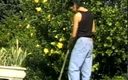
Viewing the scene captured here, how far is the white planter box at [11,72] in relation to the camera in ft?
26.4

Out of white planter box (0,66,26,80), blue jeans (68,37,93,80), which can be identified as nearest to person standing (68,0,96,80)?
blue jeans (68,37,93,80)

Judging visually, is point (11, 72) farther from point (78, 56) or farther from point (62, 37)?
point (78, 56)

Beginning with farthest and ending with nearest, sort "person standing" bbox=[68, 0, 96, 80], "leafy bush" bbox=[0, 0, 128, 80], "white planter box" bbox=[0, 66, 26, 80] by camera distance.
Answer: "leafy bush" bbox=[0, 0, 128, 80] < "white planter box" bbox=[0, 66, 26, 80] < "person standing" bbox=[68, 0, 96, 80]

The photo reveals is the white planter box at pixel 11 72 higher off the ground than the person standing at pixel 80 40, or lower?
lower

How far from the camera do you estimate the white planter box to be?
26.4 feet

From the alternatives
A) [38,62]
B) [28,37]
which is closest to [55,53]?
[38,62]

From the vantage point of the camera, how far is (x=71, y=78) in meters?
7.21

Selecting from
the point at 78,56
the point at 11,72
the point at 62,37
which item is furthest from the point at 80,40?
the point at 11,72

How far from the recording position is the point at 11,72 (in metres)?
8.04

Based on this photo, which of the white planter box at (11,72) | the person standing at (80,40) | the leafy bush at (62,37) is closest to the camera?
the person standing at (80,40)

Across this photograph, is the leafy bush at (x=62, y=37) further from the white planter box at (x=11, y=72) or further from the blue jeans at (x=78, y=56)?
the blue jeans at (x=78, y=56)

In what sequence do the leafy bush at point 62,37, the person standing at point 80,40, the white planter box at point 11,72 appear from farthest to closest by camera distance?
the leafy bush at point 62,37 → the white planter box at point 11,72 → the person standing at point 80,40

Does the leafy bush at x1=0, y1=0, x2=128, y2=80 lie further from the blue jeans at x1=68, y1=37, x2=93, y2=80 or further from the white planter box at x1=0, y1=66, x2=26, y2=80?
the blue jeans at x1=68, y1=37, x2=93, y2=80

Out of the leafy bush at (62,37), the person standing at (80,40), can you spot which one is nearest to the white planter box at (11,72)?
the leafy bush at (62,37)
